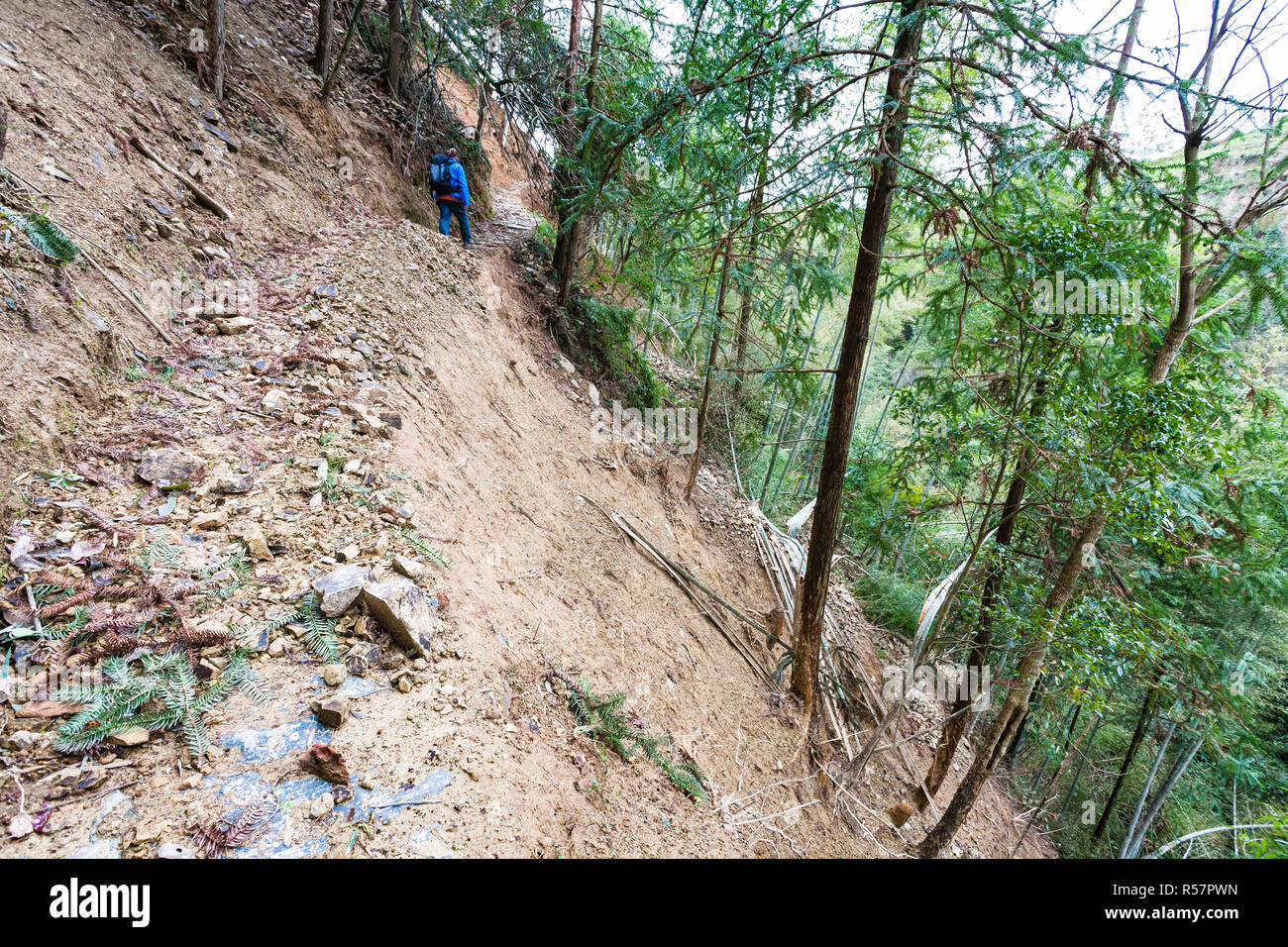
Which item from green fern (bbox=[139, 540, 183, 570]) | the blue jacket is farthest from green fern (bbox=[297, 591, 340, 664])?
the blue jacket

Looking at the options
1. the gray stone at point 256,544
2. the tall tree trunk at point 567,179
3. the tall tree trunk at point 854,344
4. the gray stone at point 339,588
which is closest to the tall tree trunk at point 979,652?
the tall tree trunk at point 854,344

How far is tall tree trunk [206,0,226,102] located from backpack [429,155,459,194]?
2.51m

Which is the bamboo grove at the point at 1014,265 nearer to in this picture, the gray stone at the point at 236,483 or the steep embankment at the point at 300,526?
the steep embankment at the point at 300,526

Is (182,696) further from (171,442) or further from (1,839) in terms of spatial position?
(171,442)

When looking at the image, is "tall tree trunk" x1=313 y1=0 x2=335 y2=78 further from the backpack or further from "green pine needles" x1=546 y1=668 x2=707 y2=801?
"green pine needles" x1=546 y1=668 x2=707 y2=801

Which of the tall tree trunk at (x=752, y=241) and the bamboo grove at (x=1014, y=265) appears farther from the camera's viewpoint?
the tall tree trunk at (x=752, y=241)

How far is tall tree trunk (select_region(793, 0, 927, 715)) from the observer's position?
361 cm

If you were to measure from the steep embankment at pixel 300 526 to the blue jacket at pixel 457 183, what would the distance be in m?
1.04

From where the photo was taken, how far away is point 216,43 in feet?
17.0

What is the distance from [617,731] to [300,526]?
2.21m

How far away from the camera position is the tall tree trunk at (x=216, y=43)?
514 cm

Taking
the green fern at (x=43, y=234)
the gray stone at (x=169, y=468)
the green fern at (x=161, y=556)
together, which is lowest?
the green fern at (x=161, y=556)

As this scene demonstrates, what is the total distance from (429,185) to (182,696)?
822cm

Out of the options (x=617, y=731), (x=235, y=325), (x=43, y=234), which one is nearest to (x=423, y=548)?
(x=617, y=731)
